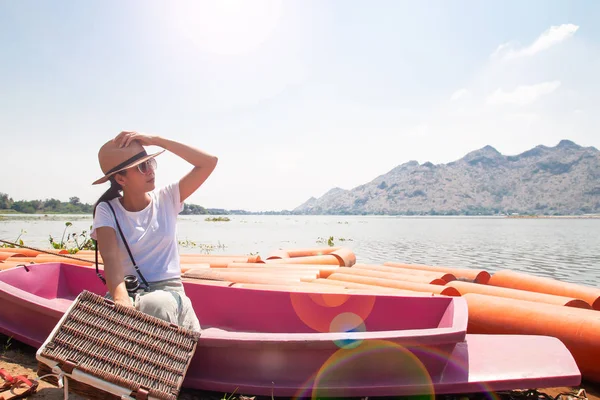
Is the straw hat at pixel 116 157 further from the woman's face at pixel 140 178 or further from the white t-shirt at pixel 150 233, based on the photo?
the white t-shirt at pixel 150 233

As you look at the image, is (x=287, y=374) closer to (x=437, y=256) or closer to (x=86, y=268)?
(x=86, y=268)

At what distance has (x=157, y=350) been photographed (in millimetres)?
2588

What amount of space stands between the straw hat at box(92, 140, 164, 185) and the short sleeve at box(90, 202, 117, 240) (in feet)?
0.74

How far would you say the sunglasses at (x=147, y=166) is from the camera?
3.17 m

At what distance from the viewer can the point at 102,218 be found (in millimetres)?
3057

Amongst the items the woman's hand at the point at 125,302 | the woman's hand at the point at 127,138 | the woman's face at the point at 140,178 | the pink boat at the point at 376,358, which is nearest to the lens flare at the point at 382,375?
the pink boat at the point at 376,358

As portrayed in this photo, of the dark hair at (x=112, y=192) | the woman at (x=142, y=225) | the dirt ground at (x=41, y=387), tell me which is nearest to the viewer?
the woman at (x=142, y=225)

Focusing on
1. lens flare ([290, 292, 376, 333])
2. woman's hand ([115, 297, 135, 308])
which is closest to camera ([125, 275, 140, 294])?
woman's hand ([115, 297, 135, 308])

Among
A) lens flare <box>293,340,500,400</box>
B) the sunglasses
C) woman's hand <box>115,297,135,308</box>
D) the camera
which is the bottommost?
lens flare <box>293,340,500,400</box>

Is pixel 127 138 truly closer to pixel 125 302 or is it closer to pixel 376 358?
pixel 125 302

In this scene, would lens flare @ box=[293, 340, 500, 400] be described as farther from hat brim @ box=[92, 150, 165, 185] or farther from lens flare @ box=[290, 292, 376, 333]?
Answer: hat brim @ box=[92, 150, 165, 185]

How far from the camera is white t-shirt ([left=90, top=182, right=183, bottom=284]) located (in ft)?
10.4

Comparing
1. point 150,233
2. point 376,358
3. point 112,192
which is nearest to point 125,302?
point 150,233

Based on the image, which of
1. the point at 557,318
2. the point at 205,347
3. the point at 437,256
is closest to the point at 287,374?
the point at 205,347
